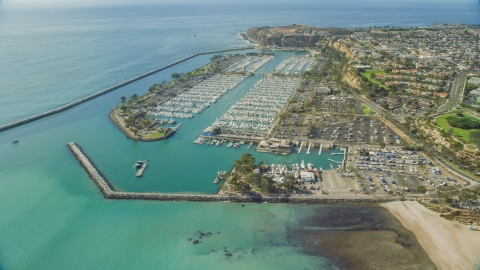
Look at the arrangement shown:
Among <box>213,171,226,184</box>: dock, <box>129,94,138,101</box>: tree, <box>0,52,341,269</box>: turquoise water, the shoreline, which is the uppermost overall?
<box>129,94,138,101</box>: tree

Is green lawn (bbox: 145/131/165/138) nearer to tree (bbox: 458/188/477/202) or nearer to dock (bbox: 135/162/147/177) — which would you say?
dock (bbox: 135/162/147/177)

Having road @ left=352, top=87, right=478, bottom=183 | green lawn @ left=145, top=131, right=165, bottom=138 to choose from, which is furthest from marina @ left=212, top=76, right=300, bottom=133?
road @ left=352, top=87, right=478, bottom=183

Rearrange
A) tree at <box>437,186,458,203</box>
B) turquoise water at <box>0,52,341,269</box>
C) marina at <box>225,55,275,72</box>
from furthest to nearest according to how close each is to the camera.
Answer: marina at <box>225,55,275,72</box>, tree at <box>437,186,458,203</box>, turquoise water at <box>0,52,341,269</box>

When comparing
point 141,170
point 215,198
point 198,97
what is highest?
point 198,97

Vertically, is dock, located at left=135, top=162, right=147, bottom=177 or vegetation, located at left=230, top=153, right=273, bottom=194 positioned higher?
vegetation, located at left=230, top=153, right=273, bottom=194

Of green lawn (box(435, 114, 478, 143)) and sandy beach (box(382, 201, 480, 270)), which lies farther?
green lawn (box(435, 114, 478, 143))

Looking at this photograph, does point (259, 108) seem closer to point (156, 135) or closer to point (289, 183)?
point (156, 135)

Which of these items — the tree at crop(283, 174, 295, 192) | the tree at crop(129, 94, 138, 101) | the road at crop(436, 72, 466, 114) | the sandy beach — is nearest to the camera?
the sandy beach

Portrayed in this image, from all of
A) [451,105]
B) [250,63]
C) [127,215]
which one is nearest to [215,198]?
[127,215]
